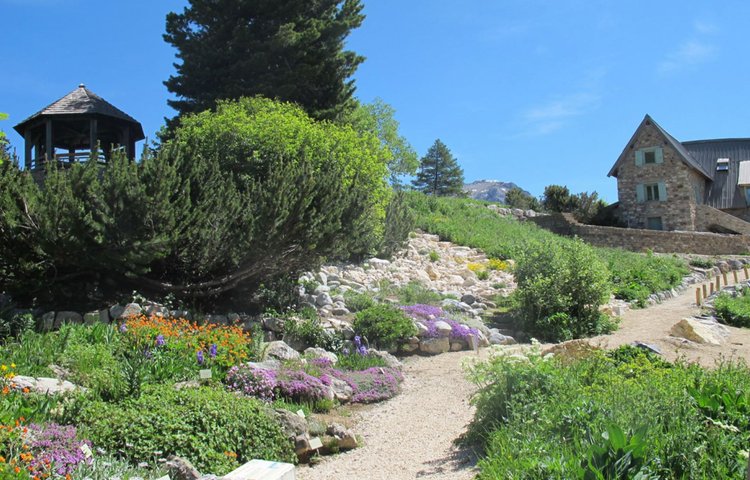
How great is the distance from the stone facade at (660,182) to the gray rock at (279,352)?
29458mm

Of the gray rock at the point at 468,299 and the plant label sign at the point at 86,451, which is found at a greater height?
the gray rock at the point at 468,299

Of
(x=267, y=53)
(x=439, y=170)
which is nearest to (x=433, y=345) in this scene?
(x=267, y=53)

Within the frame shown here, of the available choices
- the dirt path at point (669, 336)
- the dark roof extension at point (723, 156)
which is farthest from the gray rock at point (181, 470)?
the dark roof extension at point (723, 156)

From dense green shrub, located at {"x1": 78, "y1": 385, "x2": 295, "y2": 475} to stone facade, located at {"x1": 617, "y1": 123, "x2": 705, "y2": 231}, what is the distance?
3190 centimetres

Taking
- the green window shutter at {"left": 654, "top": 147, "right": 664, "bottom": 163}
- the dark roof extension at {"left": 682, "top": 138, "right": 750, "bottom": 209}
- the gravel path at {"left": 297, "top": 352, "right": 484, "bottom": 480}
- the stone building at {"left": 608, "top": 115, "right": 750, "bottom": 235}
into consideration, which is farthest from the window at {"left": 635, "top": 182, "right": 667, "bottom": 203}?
the gravel path at {"left": 297, "top": 352, "right": 484, "bottom": 480}

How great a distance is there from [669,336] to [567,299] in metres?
1.97

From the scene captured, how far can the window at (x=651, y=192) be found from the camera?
33344 millimetres

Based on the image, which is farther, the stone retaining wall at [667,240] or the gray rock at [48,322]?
the stone retaining wall at [667,240]

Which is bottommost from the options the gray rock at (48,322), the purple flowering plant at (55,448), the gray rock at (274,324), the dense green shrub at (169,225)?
the purple flowering plant at (55,448)

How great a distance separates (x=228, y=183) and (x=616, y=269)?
12.3 metres

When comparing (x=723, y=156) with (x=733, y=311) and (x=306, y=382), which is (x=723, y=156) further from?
(x=306, y=382)

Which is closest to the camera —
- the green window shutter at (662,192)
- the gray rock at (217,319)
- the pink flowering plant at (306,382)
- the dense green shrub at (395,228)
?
the pink flowering plant at (306,382)

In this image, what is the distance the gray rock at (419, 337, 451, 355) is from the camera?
35.4 ft

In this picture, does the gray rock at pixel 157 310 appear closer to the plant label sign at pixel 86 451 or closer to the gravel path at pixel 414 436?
the gravel path at pixel 414 436
